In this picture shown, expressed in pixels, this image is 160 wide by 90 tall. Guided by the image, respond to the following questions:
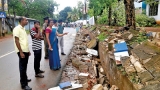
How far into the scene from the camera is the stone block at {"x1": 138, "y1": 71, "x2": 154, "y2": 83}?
121 inches

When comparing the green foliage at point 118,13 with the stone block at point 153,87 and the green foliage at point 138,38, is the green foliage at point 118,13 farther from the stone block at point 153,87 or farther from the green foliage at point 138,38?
the stone block at point 153,87

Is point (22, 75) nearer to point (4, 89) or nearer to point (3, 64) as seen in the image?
point (4, 89)

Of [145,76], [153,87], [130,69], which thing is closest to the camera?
[153,87]

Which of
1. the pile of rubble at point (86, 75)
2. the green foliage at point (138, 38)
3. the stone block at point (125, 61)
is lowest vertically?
the pile of rubble at point (86, 75)

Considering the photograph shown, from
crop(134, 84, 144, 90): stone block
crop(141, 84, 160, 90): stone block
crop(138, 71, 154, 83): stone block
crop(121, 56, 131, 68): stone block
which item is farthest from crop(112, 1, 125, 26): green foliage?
crop(141, 84, 160, 90): stone block

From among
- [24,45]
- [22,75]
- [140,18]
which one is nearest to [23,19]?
[24,45]

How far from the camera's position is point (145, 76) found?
10.5ft

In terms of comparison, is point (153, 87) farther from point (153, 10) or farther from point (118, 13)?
point (153, 10)

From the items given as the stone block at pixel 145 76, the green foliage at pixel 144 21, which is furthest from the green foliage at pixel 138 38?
the green foliage at pixel 144 21

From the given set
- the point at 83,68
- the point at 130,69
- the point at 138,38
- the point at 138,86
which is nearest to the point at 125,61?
the point at 130,69

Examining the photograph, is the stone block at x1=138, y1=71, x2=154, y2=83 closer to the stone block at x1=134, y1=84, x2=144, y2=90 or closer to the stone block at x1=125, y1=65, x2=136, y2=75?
A: the stone block at x1=134, y1=84, x2=144, y2=90

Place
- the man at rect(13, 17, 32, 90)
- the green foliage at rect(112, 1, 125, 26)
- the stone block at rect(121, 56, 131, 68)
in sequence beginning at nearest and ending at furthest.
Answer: the stone block at rect(121, 56, 131, 68)
the man at rect(13, 17, 32, 90)
the green foliage at rect(112, 1, 125, 26)

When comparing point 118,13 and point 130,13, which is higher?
point 118,13

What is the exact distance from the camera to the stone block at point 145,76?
10.1 ft
